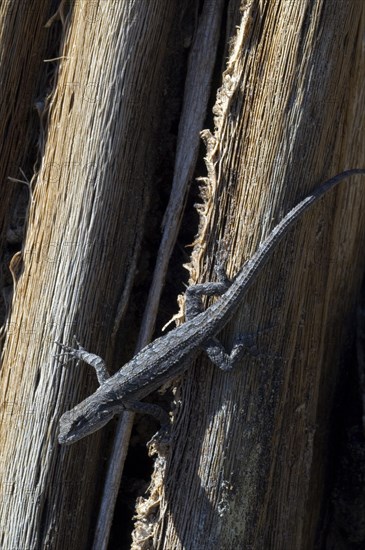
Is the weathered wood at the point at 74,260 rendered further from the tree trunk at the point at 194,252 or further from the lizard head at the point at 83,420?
the lizard head at the point at 83,420

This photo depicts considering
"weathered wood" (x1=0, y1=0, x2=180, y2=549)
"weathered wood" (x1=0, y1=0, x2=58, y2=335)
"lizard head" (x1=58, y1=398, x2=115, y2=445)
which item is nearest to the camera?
"lizard head" (x1=58, y1=398, x2=115, y2=445)

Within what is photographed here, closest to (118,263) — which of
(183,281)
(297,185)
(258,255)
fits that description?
(183,281)

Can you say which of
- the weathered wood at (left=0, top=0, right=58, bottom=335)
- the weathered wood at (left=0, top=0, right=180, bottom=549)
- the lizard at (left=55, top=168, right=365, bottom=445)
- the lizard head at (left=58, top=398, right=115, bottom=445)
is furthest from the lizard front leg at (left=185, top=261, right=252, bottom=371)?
the weathered wood at (left=0, top=0, right=58, bottom=335)

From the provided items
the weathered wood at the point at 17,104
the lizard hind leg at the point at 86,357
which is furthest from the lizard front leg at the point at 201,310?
the weathered wood at the point at 17,104

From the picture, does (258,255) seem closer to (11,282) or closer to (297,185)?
(297,185)

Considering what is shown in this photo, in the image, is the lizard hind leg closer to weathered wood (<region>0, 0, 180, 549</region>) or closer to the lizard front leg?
weathered wood (<region>0, 0, 180, 549</region>)

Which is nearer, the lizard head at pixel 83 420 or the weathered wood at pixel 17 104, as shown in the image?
the lizard head at pixel 83 420

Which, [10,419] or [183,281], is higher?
[183,281]

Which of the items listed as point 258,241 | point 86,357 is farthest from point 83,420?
point 258,241
